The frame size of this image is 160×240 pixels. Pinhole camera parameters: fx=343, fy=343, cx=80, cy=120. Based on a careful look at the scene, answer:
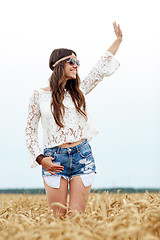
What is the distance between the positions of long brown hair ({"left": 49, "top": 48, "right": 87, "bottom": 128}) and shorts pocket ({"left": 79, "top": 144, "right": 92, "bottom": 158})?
0.37 metres

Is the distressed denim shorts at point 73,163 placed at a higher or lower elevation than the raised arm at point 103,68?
lower

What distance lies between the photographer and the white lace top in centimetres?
397

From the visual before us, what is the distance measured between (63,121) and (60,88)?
16.1 inches

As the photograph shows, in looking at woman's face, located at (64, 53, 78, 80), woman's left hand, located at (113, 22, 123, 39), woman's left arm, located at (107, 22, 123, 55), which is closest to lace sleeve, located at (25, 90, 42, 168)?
woman's face, located at (64, 53, 78, 80)

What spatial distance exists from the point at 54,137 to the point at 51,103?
1.32 feet

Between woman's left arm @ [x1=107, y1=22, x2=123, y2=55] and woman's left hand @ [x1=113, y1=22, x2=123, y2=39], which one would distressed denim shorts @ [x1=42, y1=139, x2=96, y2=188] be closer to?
woman's left arm @ [x1=107, y1=22, x2=123, y2=55]

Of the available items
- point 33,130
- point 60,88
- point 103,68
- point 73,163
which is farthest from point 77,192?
point 103,68

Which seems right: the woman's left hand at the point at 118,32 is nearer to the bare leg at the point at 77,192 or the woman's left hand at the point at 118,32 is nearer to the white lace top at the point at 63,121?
the white lace top at the point at 63,121

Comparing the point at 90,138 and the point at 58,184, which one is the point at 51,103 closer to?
the point at 90,138

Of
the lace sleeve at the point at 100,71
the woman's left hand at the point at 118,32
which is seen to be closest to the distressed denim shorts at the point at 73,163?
the lace sleeve at the point at 100,71

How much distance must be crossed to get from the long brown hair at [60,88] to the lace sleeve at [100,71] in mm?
123

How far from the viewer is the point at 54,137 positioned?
3.96 metres

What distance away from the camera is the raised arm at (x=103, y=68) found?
430cm

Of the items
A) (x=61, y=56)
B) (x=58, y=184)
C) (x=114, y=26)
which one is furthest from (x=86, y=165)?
(x=114, y=26)
